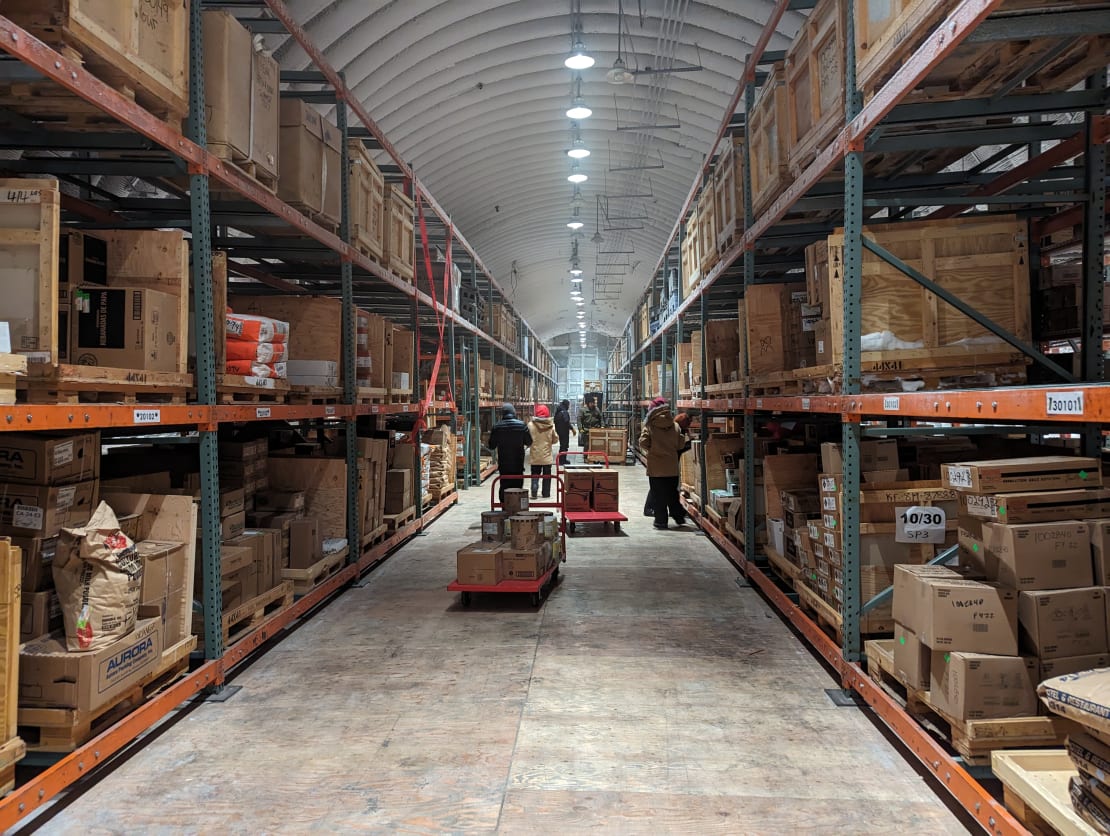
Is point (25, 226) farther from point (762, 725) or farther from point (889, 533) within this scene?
point (889, 533)

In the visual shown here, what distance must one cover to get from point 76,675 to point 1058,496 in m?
4.62

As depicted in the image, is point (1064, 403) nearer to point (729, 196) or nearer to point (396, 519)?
point (729, 196)

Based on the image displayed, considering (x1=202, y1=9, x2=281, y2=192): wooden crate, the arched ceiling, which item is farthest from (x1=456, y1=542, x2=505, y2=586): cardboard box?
the arched ceiling

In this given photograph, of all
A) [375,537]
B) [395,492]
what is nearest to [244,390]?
[375,537]

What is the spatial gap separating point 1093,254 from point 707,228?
5.24 metres

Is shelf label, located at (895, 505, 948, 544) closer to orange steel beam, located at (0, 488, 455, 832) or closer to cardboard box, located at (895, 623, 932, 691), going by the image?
cardboard box, located at (895, 623, 932, 691)

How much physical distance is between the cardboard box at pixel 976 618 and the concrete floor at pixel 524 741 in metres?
0.80

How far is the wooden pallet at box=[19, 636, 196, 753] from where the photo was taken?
3.29 m

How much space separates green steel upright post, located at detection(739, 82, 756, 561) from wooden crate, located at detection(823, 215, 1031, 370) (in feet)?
8.45

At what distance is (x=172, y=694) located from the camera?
407cm

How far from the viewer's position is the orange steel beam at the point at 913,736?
9.18 feet

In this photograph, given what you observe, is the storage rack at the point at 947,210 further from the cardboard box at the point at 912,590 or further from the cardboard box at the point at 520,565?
the cardboard box at the point at 520,565

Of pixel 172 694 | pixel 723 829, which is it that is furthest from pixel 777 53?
pixel 172 694

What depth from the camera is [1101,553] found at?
3.13 metres
